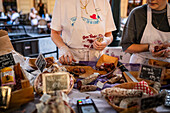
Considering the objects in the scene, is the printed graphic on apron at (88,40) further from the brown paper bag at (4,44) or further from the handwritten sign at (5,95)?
the handwritten sign at (5,95)

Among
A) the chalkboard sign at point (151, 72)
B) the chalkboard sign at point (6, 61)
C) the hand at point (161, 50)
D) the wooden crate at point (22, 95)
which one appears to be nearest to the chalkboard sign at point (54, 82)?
the wooden crate at point (22, 95)

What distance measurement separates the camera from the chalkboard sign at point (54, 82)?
3.28 feet

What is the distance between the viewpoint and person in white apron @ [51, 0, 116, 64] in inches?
69.1

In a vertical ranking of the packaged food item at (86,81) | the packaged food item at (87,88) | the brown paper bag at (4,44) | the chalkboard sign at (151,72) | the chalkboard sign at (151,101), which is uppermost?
the brown paper bag at (4,44)

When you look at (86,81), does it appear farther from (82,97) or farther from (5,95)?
(5,95)

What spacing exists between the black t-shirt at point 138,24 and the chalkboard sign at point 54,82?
1184 mm

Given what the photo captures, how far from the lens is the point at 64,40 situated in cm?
191

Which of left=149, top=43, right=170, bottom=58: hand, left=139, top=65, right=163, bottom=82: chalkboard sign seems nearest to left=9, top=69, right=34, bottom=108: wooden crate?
left=139, top=65, right=163, bottom=82: chalkboard sign

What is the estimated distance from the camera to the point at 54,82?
1010 mm

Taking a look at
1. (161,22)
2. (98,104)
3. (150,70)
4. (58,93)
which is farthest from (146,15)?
(58,93)

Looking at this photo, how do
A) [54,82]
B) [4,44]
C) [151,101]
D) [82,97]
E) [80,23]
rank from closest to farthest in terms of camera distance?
[151,101], [54,82], [82,97], [4,44], [80,23]

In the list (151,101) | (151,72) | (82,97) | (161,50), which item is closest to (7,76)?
(82,97)

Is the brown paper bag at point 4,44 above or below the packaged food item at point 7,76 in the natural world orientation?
above

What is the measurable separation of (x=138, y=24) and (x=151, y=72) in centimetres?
92
